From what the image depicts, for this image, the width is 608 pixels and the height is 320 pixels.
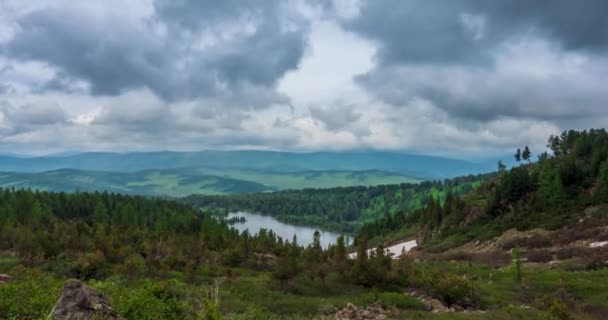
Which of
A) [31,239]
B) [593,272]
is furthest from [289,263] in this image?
[31,239]

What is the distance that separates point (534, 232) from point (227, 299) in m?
66.0

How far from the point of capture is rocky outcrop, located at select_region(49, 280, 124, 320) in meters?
15.5

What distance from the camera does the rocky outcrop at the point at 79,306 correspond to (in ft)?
50.8

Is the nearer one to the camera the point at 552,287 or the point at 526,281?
the point at 552,287

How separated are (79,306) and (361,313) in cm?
2286

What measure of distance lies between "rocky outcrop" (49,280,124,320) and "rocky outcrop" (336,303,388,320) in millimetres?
19331

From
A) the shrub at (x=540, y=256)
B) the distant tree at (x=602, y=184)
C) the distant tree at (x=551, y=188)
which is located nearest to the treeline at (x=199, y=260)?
the shrub at (x=540, y=256)

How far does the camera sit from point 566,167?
109 m

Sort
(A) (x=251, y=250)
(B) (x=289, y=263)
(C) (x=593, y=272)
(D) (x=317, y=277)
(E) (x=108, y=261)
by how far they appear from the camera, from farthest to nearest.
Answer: (A) (x=251, y=250) < (E) (x=108, y=261) < (C) (x=593, y=272) < (D) (x=317, y=277) < (B) (x=289, y=263)

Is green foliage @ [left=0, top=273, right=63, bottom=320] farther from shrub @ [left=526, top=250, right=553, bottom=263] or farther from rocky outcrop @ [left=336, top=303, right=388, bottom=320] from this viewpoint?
shrub @ [left=526, top=250, right=553, bottom=263]

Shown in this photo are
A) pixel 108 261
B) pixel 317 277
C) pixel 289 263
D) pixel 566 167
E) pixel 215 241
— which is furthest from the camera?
pixel 566 167

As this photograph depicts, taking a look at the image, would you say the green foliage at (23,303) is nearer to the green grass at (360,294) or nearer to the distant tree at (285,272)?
the green grass at (360,294)

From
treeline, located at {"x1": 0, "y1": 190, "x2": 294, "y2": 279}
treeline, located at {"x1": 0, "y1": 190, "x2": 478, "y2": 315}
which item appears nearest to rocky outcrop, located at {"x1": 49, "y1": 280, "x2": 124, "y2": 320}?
treeline, located at {"x1": 0, "y1": 190, "x2": 478, "y2": 315}

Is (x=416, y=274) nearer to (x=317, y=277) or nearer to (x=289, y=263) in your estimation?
(x=317, y=277)
